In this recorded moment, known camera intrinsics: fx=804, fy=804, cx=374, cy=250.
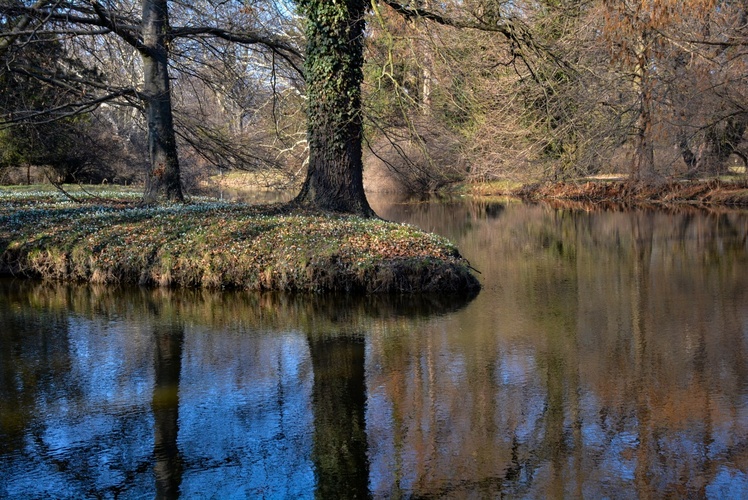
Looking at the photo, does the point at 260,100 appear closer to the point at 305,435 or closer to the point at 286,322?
the point at 286,322

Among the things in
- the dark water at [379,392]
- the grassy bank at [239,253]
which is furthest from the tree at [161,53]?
the dark water at [379,392]

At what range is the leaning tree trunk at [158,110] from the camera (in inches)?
708

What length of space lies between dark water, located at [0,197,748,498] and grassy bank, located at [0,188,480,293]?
0.35 meters

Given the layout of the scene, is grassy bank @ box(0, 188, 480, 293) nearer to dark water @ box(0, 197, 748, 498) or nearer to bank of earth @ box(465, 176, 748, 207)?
dark water @ box(0, 197, 748, 498)

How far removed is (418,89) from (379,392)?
16.4 m

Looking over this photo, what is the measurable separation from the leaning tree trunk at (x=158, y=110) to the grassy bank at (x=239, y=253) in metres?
Result: 3.91

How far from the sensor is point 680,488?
527cm

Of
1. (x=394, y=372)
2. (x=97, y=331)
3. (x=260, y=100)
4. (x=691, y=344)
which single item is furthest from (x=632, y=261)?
(x=260, y=100)

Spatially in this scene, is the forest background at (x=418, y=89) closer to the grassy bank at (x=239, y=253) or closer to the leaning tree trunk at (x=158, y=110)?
the leaning tree trunk at (x=158, y=110)

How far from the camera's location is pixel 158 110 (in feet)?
59.9

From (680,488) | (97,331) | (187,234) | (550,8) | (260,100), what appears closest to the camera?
(680,488)

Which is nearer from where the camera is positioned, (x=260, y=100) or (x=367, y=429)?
(x=367, y=429)

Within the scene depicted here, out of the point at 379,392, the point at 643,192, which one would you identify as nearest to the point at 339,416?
the point at 379,392

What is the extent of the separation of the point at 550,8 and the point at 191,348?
23019mm
